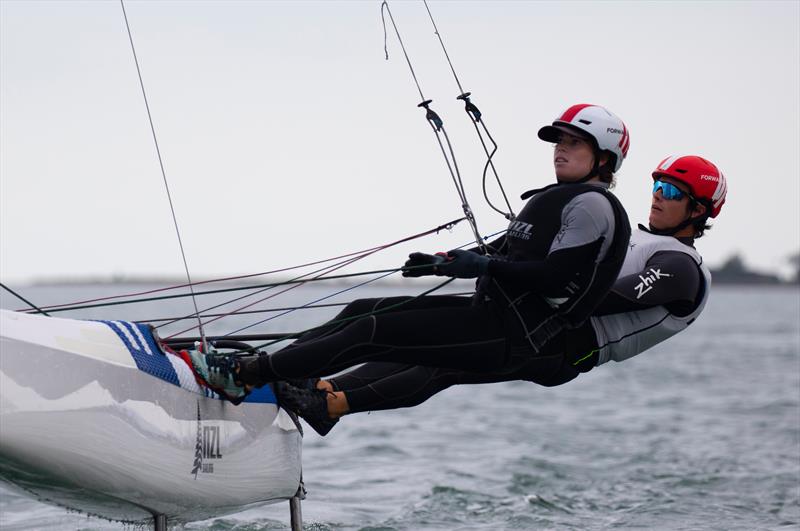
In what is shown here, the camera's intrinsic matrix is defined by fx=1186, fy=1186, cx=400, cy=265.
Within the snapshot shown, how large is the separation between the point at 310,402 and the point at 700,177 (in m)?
2.17

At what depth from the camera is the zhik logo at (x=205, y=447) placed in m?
5.15

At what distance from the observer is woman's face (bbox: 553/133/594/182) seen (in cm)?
509

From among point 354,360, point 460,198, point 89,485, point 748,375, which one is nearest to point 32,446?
point 89,485

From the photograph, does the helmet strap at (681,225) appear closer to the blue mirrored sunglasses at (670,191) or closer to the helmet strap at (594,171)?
the blue mirrored sunglasses at (670,191)

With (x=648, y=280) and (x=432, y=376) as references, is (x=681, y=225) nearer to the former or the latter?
(x=648, y=280)

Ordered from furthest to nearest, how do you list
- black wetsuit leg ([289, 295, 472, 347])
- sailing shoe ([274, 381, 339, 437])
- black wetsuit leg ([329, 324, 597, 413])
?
1. sailing shoe ([274, 381, 339, 437])
2. black wetsuit leg ([329, 324, 597, 413])
3. black wetsuit leg ([289, 295, 472, 347])

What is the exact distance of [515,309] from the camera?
4.97 metres

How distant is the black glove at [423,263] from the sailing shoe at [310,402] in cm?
81

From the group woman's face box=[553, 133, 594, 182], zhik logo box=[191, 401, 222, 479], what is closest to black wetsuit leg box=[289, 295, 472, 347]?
zhik logo box=[191, 401, 222, 479]

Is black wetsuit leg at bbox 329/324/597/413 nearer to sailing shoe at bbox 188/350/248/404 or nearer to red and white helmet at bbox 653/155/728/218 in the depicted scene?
sailing shoe at bbox 188/350/248/404

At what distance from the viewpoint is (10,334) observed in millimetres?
4496

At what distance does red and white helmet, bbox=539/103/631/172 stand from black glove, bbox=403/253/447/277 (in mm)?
738

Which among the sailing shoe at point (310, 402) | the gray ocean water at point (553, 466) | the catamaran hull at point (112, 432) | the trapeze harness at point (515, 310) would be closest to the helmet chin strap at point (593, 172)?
the trapeze harness at point (515, 310)

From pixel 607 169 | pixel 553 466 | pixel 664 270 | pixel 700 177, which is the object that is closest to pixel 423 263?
pixel 607 169
